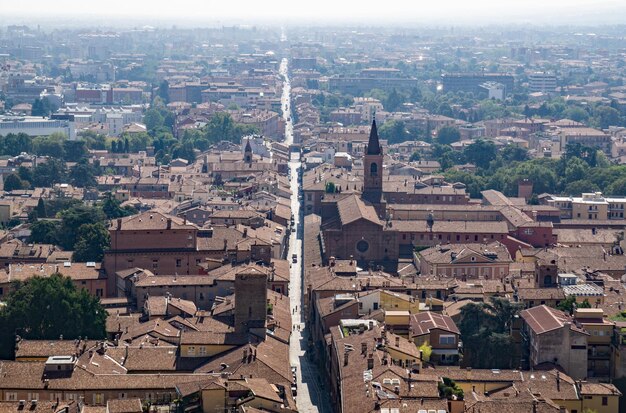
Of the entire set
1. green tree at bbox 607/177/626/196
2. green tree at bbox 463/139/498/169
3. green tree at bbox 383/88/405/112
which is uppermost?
green tree at bbox 607/177/626/196

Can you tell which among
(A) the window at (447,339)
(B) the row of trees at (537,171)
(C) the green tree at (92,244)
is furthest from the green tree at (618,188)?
(A) the window at (447,339)

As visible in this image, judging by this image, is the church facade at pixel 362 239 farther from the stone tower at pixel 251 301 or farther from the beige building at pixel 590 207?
the beige building at pixel 590 207

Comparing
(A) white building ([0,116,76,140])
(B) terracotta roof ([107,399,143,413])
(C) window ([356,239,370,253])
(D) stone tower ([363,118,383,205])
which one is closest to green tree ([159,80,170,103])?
(A) white building ([0,116,76,140])

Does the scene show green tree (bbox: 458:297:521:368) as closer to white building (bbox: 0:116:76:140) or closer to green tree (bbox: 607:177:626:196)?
green tree (bbox: 607:177:626:196)

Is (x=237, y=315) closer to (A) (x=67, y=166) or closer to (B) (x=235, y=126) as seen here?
(A) (x=67, y=166)

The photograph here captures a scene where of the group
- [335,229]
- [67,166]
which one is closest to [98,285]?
[335,229]
